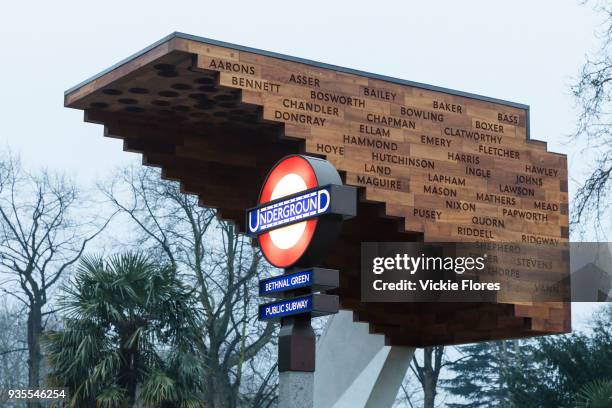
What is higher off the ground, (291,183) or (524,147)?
(524,147)

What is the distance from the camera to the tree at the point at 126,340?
19484mm

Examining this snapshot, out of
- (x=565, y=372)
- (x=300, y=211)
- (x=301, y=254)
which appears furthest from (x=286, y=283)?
(x=565, y=372)

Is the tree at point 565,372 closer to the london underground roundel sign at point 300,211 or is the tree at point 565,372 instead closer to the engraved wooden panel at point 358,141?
the engraved wooden panel at point 358,141

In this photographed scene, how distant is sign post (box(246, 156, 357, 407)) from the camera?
1009 centimetres

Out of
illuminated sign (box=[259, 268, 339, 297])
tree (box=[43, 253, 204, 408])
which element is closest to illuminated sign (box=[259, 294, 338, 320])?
illuminated sign (box=[259, 268, 339, 297])

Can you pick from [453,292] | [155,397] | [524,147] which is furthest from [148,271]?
[524,147]

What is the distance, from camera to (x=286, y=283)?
34.7 ft

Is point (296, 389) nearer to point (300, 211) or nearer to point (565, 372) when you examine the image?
point (300, 211)

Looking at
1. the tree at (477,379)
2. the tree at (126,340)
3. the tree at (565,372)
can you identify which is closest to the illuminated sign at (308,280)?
the tree at (126,340)

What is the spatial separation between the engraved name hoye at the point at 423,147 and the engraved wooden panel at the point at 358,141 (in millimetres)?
22

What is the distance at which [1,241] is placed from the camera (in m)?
37.8

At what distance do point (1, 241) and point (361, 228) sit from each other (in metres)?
20.5

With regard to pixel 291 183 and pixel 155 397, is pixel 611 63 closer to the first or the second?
pixel 291 183

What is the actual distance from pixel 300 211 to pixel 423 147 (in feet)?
26.3
